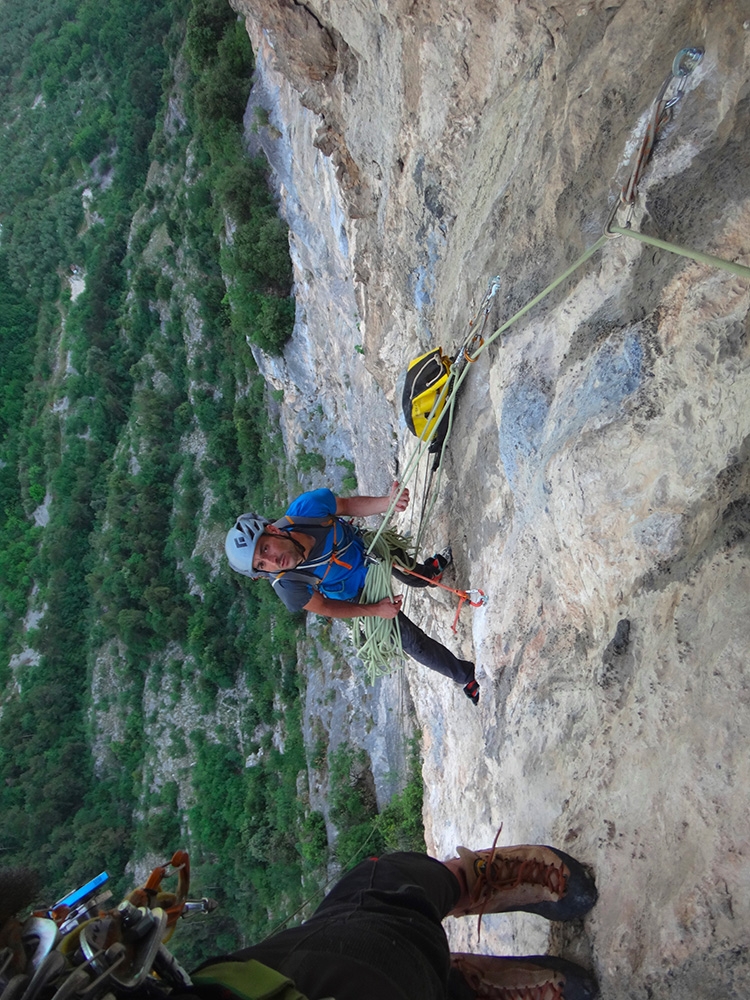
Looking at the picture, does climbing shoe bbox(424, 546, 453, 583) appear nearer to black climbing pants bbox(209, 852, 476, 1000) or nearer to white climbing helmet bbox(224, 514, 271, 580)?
white climbing helmet bbox(224, 514, 271, 580)

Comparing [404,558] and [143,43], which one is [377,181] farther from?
[143,43]

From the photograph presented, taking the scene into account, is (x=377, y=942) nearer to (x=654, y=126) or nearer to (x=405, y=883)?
(x=405, y=883)

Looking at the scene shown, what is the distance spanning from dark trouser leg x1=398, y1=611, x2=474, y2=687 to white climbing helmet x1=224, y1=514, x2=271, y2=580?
92 centimetres

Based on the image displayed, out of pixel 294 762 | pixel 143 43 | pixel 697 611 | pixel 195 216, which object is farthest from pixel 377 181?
pixel 143 43

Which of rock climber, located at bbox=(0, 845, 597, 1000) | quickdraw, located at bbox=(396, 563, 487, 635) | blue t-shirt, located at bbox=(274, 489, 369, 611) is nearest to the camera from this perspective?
rock climber, located at bbox=(0, 845, 597, 1000)

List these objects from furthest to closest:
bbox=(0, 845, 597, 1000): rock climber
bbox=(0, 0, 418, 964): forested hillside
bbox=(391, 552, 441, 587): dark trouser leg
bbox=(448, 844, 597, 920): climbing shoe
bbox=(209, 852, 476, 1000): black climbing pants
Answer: bbox=(0, 0, 418, 964): forested hillside → bbox=(391, 552, 441, 587): dark trouser leg → bbox=(448, 844, 597, 920): climbing shoe → bbox=(209, 852, 476, 1000): black climbing pants → bbox=(0, 845, 597, 1000): rock climber

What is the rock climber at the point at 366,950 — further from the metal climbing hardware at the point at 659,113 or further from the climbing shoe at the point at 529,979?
the metal climbing hardware at the point at 659,113

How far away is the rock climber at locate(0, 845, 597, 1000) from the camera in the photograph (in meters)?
1.04

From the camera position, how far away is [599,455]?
1.89m

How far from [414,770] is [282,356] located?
6.14 m

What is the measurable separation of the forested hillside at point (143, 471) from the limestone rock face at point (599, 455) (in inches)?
196

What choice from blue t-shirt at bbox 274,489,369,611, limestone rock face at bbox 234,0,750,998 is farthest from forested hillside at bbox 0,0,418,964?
limestone rock face at bbox 234,0,750,998

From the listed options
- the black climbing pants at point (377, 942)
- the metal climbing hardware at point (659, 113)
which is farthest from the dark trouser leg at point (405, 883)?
the metal climbing hardware at point (659, 113)

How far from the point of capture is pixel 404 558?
3334mm
